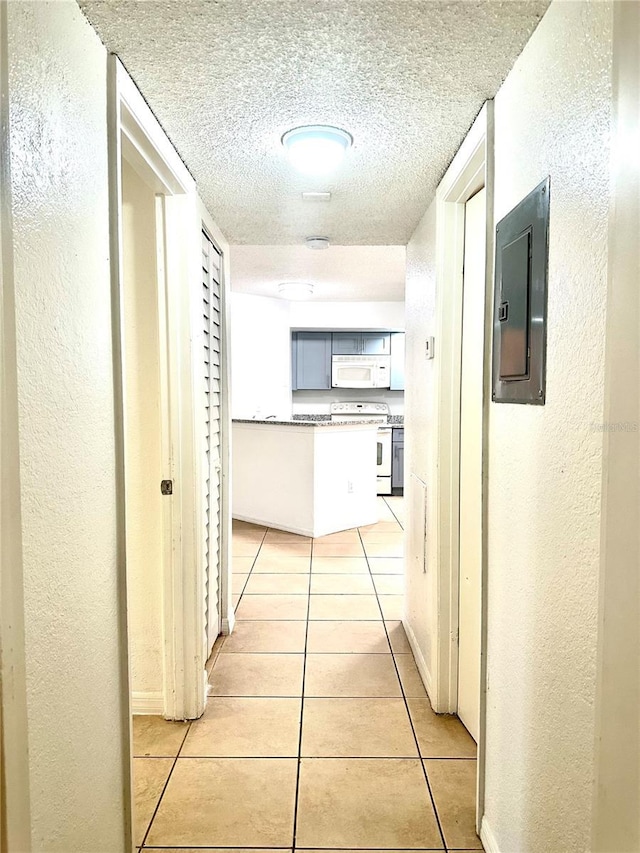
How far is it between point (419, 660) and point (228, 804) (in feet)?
3.65

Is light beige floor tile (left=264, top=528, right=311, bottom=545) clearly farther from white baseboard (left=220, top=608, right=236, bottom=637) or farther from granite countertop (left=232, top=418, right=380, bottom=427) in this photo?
white baseboard (left=220, top=608, right=236, bottom=637)

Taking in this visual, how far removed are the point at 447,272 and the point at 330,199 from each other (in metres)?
0.59

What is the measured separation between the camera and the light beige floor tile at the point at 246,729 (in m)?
1.95

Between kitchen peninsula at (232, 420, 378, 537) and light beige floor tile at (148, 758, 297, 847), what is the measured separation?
2.79 meters

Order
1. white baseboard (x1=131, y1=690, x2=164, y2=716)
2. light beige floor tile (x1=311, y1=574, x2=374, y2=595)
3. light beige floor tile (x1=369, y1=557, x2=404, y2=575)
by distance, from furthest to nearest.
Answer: light beige floor tile (x1=369, y1=557, x2=404, y2=575)
light beige floor tile (x1=311, y1=574, x2=374, y2=595)
white baseboard (x1=131, y1=690, x2=164, y2=716)

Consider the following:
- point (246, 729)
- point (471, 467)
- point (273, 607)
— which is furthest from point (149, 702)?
point (471, 467)

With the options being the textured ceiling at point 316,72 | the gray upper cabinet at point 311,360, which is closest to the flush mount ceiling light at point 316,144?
the textured ceiling at point 316,72

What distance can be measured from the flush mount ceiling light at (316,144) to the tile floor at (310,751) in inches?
79.0

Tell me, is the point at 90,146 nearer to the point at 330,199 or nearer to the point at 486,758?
the point at 330,199

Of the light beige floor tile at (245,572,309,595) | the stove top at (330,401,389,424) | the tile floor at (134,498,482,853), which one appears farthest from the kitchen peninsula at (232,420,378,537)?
the stove top at (330,401,389,424)

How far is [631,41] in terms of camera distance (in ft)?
2.62

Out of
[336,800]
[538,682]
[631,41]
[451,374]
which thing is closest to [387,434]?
[451,374]

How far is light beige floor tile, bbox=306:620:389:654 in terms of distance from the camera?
2.71m

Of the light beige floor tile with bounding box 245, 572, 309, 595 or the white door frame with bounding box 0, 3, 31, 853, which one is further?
the light beige floor tile with bounding box 245, 572, 309, 595
